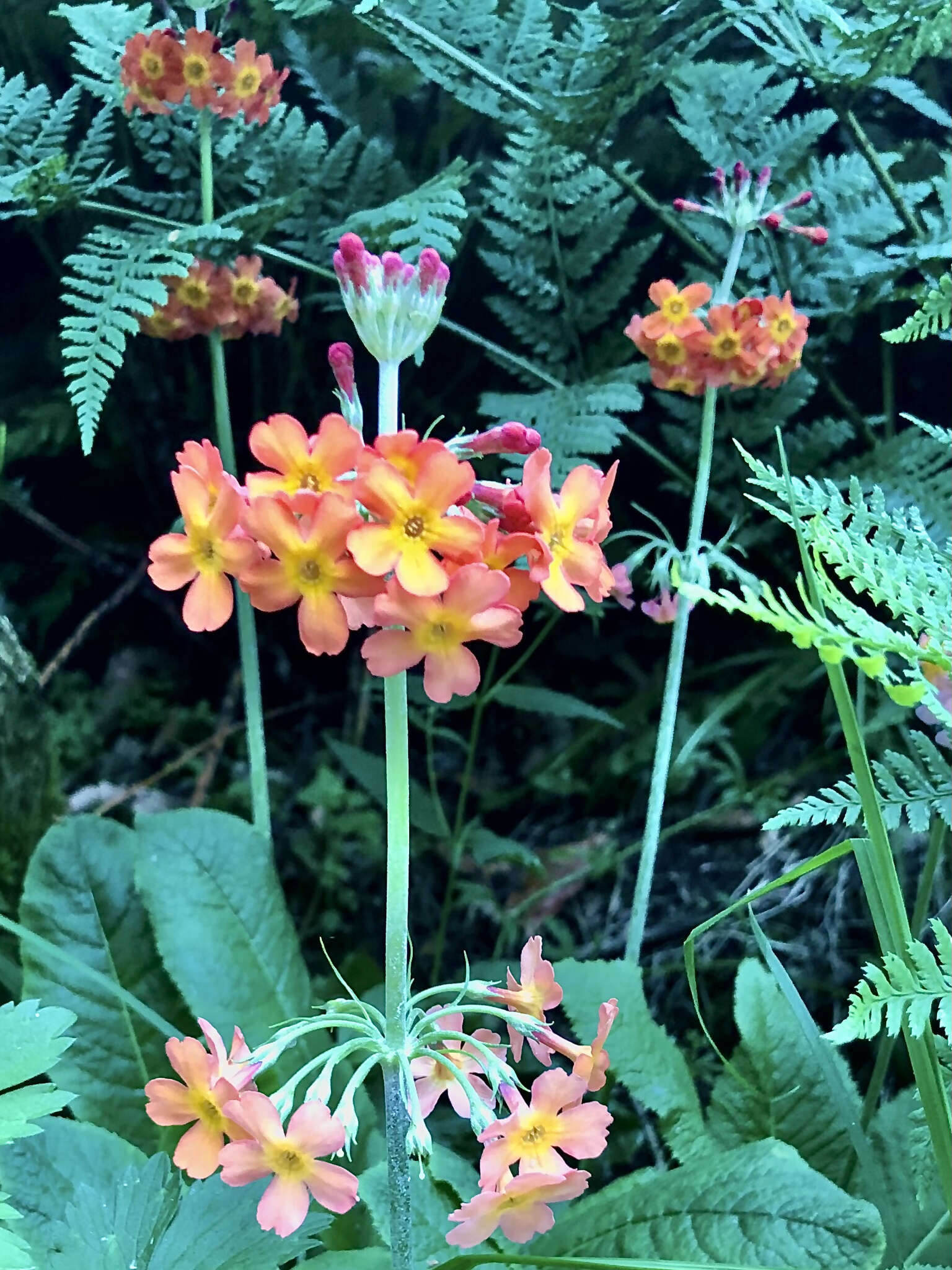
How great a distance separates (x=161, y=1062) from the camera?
102 centimetres

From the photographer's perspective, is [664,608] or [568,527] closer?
[568,527]

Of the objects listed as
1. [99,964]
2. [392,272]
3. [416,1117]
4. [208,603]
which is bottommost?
[99,964]

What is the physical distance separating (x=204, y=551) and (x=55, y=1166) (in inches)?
23.2

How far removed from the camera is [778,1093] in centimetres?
93

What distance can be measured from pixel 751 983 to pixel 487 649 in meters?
0.70

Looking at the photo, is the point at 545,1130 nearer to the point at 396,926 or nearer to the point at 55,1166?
the point at 396,926

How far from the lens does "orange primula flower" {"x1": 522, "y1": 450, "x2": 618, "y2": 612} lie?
61 cm

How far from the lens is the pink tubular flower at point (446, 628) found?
56cm

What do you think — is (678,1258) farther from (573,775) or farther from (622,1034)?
(573,775)

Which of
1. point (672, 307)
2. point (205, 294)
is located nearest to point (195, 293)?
point (205, 294)

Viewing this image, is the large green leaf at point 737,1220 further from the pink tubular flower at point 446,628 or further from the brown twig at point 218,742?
the brown twig at point 218,742

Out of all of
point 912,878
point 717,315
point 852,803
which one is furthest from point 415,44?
point 912,878

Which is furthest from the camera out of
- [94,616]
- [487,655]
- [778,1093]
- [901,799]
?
[487,655]

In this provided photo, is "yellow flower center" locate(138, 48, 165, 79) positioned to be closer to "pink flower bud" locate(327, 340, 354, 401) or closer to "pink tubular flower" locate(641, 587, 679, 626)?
"pink flower bud" locate(327, 340, 354, 401)
